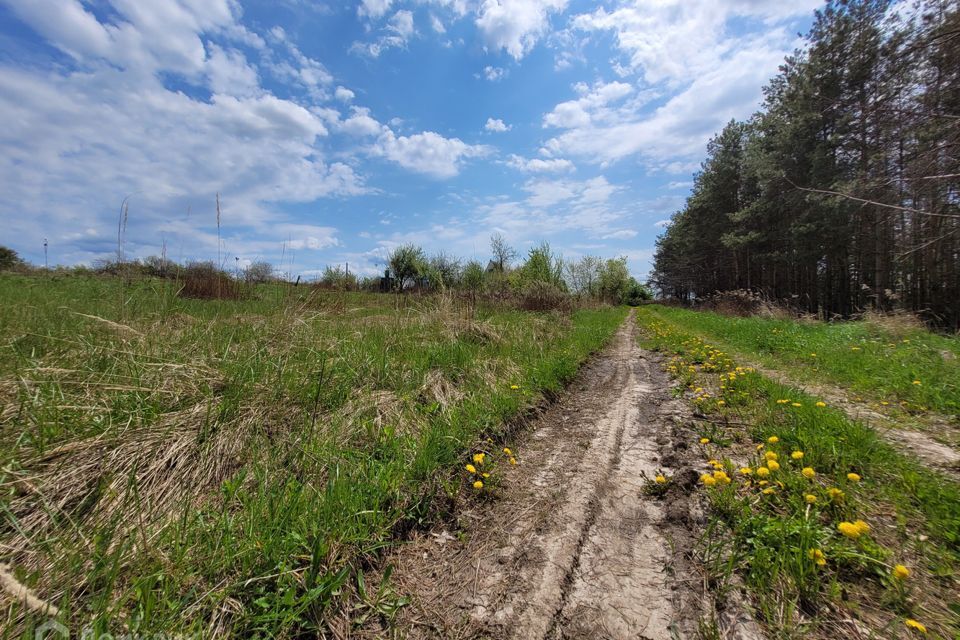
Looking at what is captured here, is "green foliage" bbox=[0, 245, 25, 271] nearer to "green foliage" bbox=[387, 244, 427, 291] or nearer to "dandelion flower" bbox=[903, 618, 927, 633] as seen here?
"green foliage" bbox=[387, 244, 427, 291]

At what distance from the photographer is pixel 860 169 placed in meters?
13.2

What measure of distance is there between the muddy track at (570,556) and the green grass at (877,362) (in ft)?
9.84

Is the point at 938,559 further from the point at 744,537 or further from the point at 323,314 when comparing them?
the point at 323,314

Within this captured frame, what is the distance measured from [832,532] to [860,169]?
18.9m

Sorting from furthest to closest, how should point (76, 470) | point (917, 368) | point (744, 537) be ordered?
1. point (917, 368)
2. point (76, 470)
3. point (744, 537)

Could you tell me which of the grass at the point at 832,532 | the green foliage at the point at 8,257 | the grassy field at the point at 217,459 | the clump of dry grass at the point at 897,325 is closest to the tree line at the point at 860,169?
the clump of dry grass at the point at 897,325

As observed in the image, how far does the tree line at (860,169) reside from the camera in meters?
6.74

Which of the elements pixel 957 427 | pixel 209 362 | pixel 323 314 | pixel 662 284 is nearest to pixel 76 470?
pixel 209 362

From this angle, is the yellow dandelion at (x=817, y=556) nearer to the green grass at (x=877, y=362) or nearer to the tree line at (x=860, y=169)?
the green grass at (x=877, y=362)

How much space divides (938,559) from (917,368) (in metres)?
4.89

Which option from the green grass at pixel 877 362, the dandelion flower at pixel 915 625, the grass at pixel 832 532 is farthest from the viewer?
the green grass at pixel 877 362

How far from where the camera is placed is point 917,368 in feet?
14.8

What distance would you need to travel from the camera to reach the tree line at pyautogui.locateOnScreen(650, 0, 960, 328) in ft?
22.1

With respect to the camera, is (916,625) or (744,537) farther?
(744,537)
